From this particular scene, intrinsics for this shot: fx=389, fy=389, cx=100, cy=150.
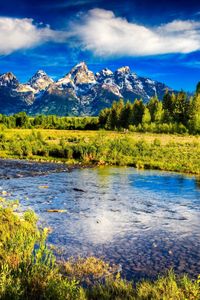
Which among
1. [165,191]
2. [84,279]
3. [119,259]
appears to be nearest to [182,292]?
[84,279]

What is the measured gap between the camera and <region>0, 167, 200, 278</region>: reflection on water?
63.5 ft

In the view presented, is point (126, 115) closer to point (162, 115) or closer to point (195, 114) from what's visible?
point (162, 115)

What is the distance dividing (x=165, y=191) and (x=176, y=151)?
3227 centimetres

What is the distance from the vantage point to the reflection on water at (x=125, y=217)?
63.5ft

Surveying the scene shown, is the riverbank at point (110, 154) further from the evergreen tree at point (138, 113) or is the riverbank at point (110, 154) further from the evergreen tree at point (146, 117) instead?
the evergreen tree at point (138, 113)

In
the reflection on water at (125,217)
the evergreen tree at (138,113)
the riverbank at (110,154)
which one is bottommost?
the reflection on water at (125,217)

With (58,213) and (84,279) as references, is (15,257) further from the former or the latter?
(58,213)

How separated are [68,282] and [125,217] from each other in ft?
46.8

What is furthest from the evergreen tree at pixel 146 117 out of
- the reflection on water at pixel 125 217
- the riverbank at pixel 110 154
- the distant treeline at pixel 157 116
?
the reflection on water at pixel 125 217

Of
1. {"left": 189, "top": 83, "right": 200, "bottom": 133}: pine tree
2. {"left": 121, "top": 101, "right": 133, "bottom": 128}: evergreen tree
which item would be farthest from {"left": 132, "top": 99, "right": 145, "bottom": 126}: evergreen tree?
{"left": 189, "top": 83, "right": 200, "bottom": 133}: pine tree

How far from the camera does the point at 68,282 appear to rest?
42.1ft

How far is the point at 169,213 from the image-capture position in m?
28.5

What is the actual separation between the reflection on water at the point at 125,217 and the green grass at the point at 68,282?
1664 mm

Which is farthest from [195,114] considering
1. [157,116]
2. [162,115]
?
[157,116]
